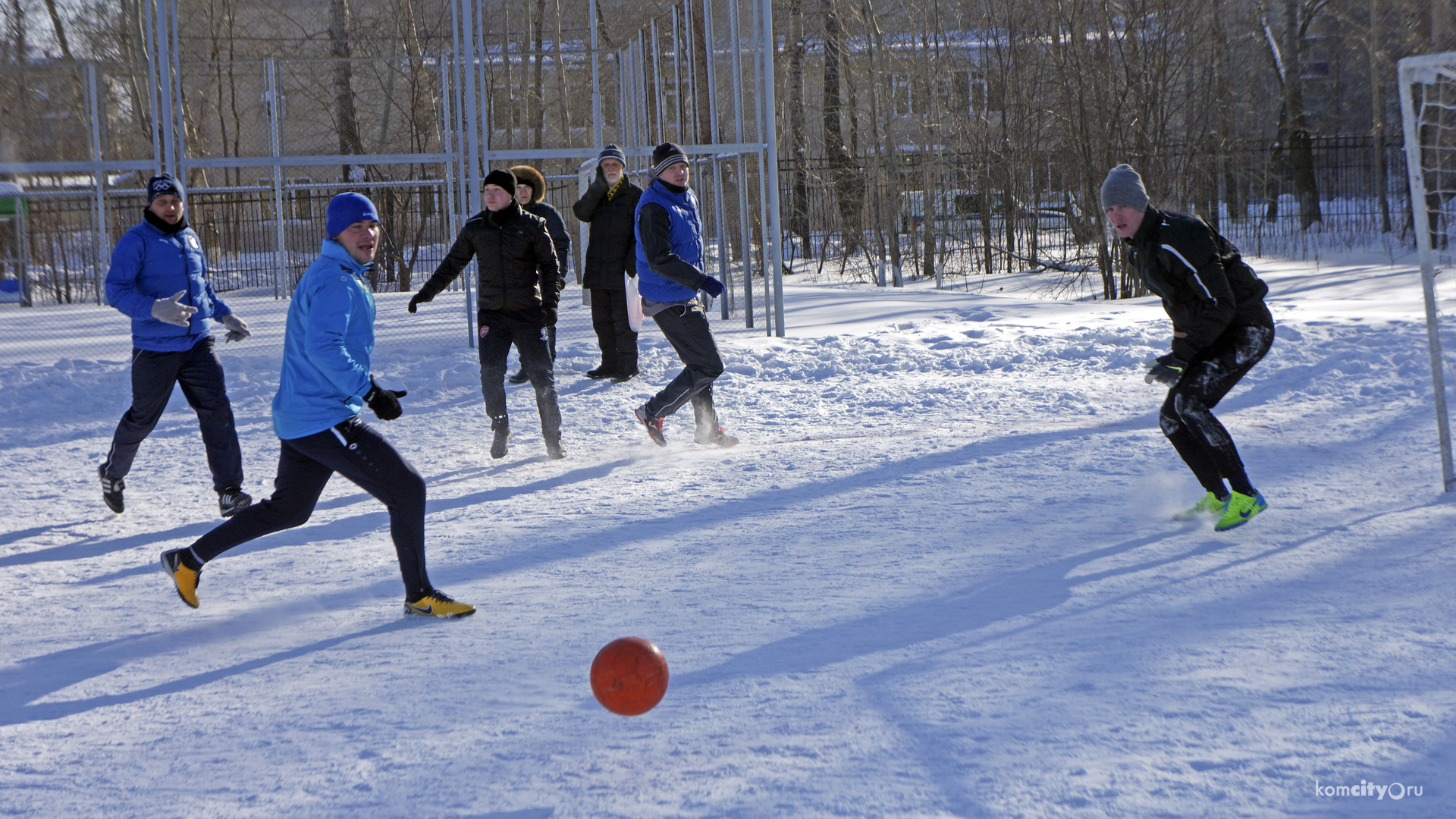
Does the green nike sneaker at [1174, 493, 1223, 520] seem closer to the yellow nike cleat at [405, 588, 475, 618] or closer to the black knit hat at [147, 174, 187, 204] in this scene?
the yellow nike cleat at [405, 588, 475, 618]

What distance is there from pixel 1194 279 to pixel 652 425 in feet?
10.9

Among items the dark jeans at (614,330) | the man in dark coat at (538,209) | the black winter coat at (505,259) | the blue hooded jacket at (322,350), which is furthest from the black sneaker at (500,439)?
the blue hooded jacket at (322,350)

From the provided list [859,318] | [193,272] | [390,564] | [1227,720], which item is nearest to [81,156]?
[859,318]

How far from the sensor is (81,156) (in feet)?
73.7

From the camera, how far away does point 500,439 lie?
7.05 meters

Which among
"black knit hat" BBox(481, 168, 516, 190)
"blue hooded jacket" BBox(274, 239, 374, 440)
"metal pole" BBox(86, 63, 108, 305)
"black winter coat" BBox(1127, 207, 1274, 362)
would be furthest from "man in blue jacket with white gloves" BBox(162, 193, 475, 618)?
"metal pole" BBox(86, 63, 108, 305)

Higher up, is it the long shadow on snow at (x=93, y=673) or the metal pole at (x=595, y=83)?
the metal pole at (x=595, y=83)

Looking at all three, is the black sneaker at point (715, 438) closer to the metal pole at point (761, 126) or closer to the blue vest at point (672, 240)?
the blue vest at point (672, 240)

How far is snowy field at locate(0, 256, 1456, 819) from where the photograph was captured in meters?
2.87

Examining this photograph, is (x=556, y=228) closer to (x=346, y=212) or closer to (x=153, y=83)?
(x=153, y=83)

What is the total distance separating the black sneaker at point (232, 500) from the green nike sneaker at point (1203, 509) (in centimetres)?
442

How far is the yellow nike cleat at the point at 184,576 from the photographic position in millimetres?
4379

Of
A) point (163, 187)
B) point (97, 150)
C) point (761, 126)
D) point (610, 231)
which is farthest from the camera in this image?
point (97, 150)
